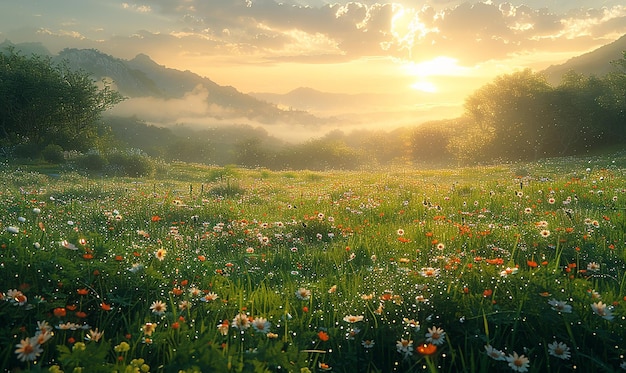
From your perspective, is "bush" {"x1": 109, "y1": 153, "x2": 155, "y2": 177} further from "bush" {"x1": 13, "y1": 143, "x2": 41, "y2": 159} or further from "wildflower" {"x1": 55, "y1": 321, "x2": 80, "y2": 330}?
"wildflower" {"x1": 55, "y1": 321, "x2": 80, "y2": 330}

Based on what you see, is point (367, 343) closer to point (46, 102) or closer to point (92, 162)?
point (92, 162)

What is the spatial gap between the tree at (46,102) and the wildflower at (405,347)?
4973 centimetres

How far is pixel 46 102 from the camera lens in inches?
1976

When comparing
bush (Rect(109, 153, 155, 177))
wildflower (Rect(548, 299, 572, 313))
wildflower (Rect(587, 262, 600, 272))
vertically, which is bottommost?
bush (Rect(109, 153, 155, 177))

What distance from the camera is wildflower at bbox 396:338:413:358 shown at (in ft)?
11.1

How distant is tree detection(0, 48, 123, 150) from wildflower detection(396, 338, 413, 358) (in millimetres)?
49730

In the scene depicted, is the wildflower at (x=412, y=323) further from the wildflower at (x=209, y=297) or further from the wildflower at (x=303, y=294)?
the wildflower at (x=209, y=297)

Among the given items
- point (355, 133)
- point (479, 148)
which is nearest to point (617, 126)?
point (479, 148)

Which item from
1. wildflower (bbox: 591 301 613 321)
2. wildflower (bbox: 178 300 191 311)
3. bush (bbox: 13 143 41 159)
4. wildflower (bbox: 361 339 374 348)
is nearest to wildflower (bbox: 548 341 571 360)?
wildflower (bbox: 591 301 613 321)

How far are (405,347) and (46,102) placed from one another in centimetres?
5630

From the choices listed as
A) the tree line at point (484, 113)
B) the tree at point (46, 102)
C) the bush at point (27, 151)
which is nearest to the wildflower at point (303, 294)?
the bush at point (27, 151)

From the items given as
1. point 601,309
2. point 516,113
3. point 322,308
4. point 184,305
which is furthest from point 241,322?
point 516,113

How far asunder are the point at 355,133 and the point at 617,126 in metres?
103

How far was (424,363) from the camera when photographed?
11.3ft
